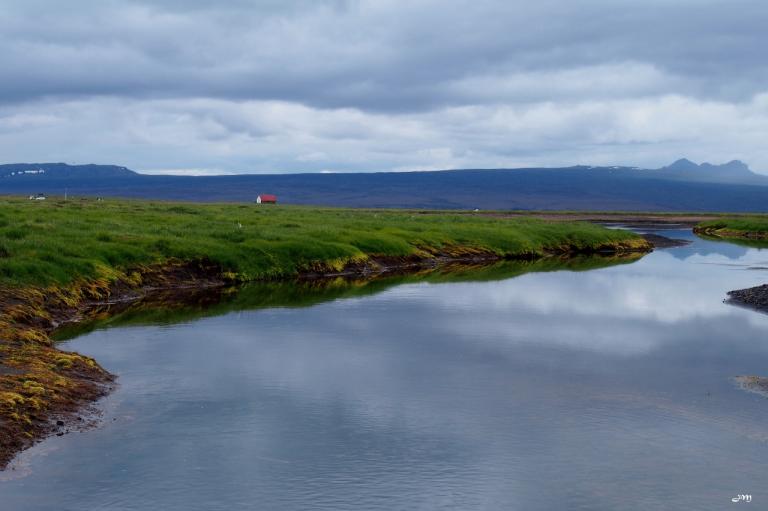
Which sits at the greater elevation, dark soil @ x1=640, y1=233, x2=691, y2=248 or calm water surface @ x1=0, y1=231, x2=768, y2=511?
dark soil @ x1=640, y1=233, x2=691, y2=248

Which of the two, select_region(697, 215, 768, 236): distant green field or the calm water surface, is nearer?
the calm water surface

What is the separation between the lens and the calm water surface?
14.7 meters

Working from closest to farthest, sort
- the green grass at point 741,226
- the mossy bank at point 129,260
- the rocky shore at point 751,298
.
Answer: the mossy bank at point 129,260, the rocky shore at point 751,298, the green grass at point 741,226

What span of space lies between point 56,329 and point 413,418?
15315 millimetres

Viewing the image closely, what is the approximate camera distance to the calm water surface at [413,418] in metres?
14.7

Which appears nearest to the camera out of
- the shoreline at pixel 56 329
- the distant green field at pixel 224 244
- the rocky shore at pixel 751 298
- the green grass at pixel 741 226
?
the shoreline at pixel 56 329

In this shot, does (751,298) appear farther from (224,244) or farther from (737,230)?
(737,230)

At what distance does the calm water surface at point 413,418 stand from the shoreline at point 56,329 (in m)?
0.66

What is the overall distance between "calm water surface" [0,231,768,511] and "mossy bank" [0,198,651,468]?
55.5 inches

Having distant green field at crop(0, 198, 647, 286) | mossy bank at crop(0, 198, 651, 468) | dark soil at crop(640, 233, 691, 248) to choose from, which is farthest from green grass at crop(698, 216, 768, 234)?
distant green field at crop(0, 198, 647, 286)

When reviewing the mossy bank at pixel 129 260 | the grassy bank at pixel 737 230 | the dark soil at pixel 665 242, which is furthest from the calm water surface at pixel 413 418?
the grassy bank at pixel 737 230

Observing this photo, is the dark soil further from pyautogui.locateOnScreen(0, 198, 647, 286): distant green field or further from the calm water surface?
the calm water surface

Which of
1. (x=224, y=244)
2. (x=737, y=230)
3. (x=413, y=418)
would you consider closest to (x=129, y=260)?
(x=224, y=244)

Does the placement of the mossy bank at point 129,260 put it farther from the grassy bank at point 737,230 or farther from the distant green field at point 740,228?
the distant green field at point 740,228
